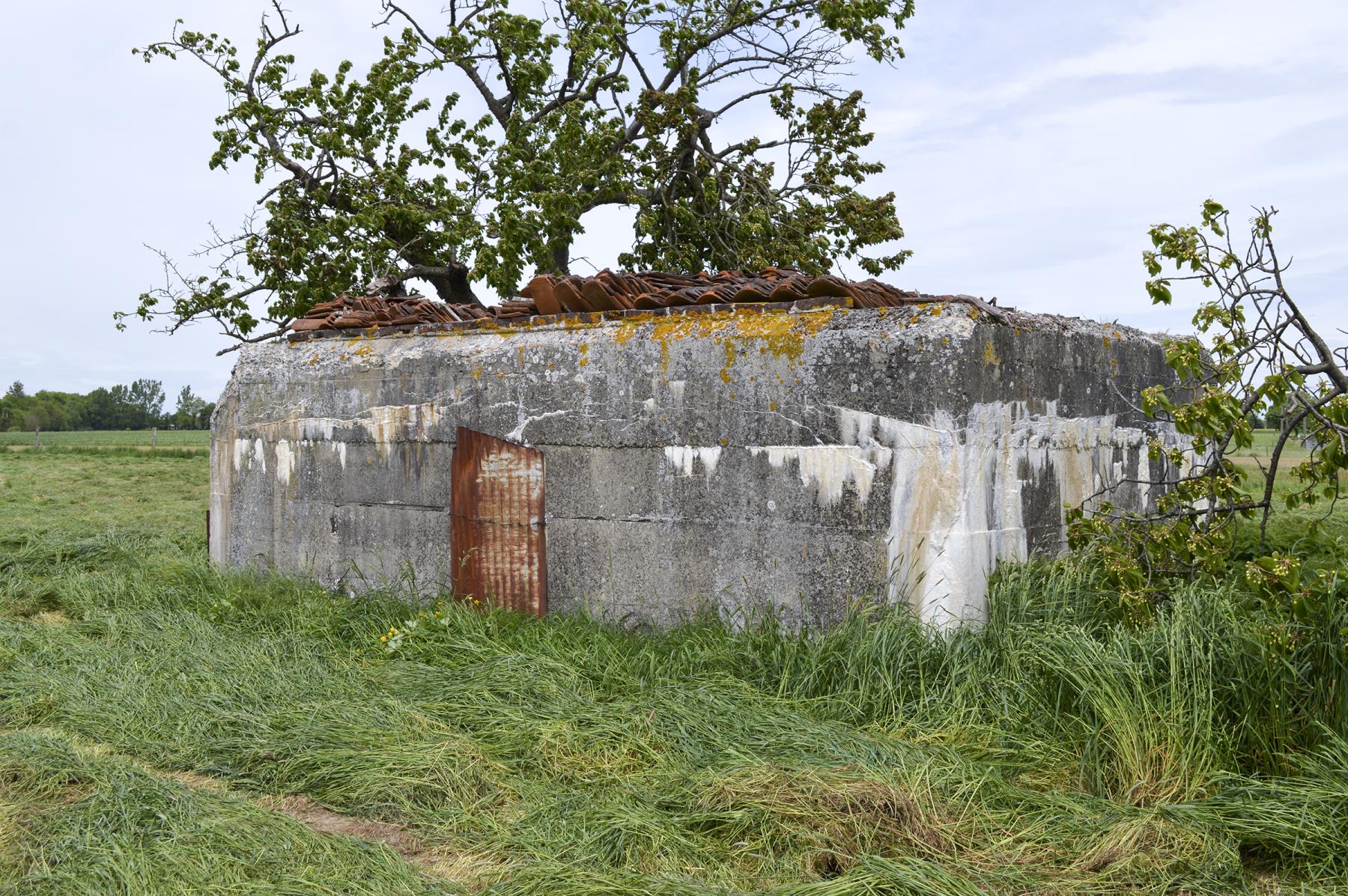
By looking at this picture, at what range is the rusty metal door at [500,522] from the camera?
244 inches

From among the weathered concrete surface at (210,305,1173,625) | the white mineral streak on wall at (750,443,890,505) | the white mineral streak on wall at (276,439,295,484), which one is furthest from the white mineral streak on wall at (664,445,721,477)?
the white mineral streak on wall at (276,439,295,484)

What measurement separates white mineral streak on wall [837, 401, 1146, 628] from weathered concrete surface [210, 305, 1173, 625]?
0.03 ft

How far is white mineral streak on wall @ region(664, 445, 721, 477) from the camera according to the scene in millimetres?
5559

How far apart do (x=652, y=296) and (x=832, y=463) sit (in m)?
1.53

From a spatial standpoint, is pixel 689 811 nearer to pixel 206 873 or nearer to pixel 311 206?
pixel 206 873

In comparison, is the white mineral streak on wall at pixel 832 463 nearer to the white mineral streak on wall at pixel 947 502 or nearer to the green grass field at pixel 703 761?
the white mineral streak on wall at pixel 947 502

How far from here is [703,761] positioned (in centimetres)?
411

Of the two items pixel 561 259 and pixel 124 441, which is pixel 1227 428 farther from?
pixel 124 441

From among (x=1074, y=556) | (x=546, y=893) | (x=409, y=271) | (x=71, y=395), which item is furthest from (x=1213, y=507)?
(x=71, y=395)

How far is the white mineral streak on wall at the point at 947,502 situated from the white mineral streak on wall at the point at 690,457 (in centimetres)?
72

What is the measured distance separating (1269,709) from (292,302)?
48.1 ft

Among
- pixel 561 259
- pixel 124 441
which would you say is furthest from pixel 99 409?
pixel 561 259

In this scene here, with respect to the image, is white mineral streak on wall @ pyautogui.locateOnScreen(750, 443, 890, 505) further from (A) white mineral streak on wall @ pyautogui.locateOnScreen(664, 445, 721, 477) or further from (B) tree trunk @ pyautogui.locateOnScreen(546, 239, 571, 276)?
(B) tree trunk @ pyautogui.locateOnScreen(546, 239, 571, 276)

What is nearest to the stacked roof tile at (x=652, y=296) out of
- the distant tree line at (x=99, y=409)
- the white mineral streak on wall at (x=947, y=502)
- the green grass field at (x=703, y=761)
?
the white mineral streak on wall at (x=947, y=502)
